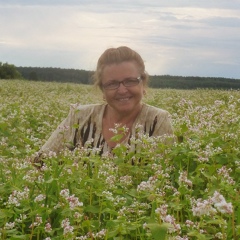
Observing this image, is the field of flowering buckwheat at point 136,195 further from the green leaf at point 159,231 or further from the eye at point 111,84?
the eye at point 111,84

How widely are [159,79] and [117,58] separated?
3119 centimetres

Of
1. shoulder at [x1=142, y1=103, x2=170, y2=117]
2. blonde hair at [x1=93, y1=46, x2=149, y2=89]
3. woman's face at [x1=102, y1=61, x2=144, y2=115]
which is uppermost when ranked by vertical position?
blonde hair at [x1=93, y1=46, x2=149, y2=89]

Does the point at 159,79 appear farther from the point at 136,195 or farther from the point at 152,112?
the point at 136,195

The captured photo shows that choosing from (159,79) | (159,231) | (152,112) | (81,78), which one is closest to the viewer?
(159,231)

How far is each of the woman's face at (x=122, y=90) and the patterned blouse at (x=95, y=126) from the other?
0.20 m

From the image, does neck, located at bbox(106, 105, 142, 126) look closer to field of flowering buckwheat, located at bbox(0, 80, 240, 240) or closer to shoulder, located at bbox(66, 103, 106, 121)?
shoulder, located at bbox(66, 103, 106, 121)

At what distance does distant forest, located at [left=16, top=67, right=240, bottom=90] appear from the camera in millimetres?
37094

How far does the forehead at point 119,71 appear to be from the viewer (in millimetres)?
5402

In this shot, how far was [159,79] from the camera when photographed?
3656cm

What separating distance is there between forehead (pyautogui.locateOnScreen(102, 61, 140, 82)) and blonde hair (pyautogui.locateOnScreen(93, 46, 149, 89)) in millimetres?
50

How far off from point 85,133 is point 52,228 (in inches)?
108

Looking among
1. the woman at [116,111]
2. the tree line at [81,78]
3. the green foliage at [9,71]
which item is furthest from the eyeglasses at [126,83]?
the green foliage at [9,71]

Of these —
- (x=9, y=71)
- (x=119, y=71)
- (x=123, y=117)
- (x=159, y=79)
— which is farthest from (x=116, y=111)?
(x=9, y=71)

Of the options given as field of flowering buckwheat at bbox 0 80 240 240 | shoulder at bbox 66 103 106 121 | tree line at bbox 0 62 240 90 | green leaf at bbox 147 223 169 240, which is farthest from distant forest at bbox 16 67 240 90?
green leaf at bbox 147 223 169 240
